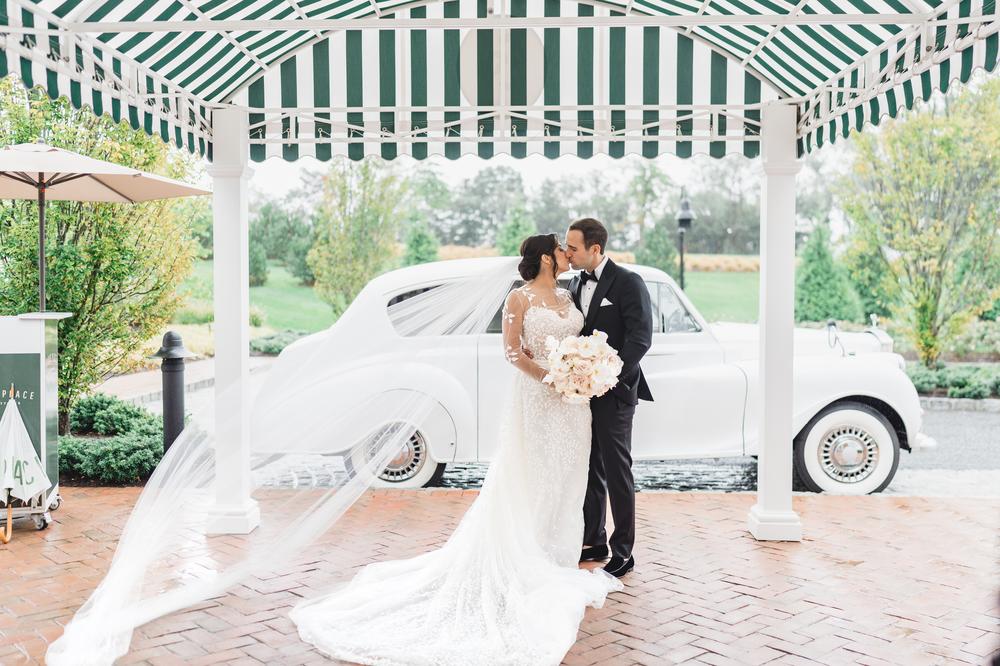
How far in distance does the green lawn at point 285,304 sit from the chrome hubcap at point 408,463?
12.7 metres

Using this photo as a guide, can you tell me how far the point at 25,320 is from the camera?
6.01 meters

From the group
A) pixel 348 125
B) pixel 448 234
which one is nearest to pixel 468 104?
pixel 348 125

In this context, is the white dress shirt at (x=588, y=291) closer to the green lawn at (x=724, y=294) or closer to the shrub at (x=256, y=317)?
the shrub at (x=256, y=317)

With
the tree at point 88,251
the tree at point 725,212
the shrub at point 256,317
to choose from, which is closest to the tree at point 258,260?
the shrub at point 256,317

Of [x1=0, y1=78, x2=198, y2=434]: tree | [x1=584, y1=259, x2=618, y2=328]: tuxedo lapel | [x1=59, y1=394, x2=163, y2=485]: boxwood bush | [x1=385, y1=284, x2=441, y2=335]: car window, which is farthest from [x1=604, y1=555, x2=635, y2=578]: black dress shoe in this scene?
[x1=0, y1=78, x2=198, y2=434]: tree

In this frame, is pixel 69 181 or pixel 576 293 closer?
pixel 576 293

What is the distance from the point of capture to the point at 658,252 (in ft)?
68.3

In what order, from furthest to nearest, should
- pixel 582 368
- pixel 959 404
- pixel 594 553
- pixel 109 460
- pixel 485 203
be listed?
1. pixel 485 203
2. pixel 959 404
3. pixel 109 460
4. pixel 594 553
5. pixel 582 368

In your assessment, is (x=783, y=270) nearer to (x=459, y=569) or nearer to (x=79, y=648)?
(x=459, y=569)

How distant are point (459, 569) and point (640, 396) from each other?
1.59 meters

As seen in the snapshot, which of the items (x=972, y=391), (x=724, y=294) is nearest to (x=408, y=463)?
(x=972, y=391)

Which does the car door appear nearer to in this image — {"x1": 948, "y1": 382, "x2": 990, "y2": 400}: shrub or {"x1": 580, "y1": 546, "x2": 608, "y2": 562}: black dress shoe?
{"x1": 580, "y1": 546, "x2": 608, "y2": 562}: black dress shoe

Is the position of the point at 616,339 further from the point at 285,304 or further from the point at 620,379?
the point at 285,304

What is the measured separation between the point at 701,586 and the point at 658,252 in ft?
54.2
